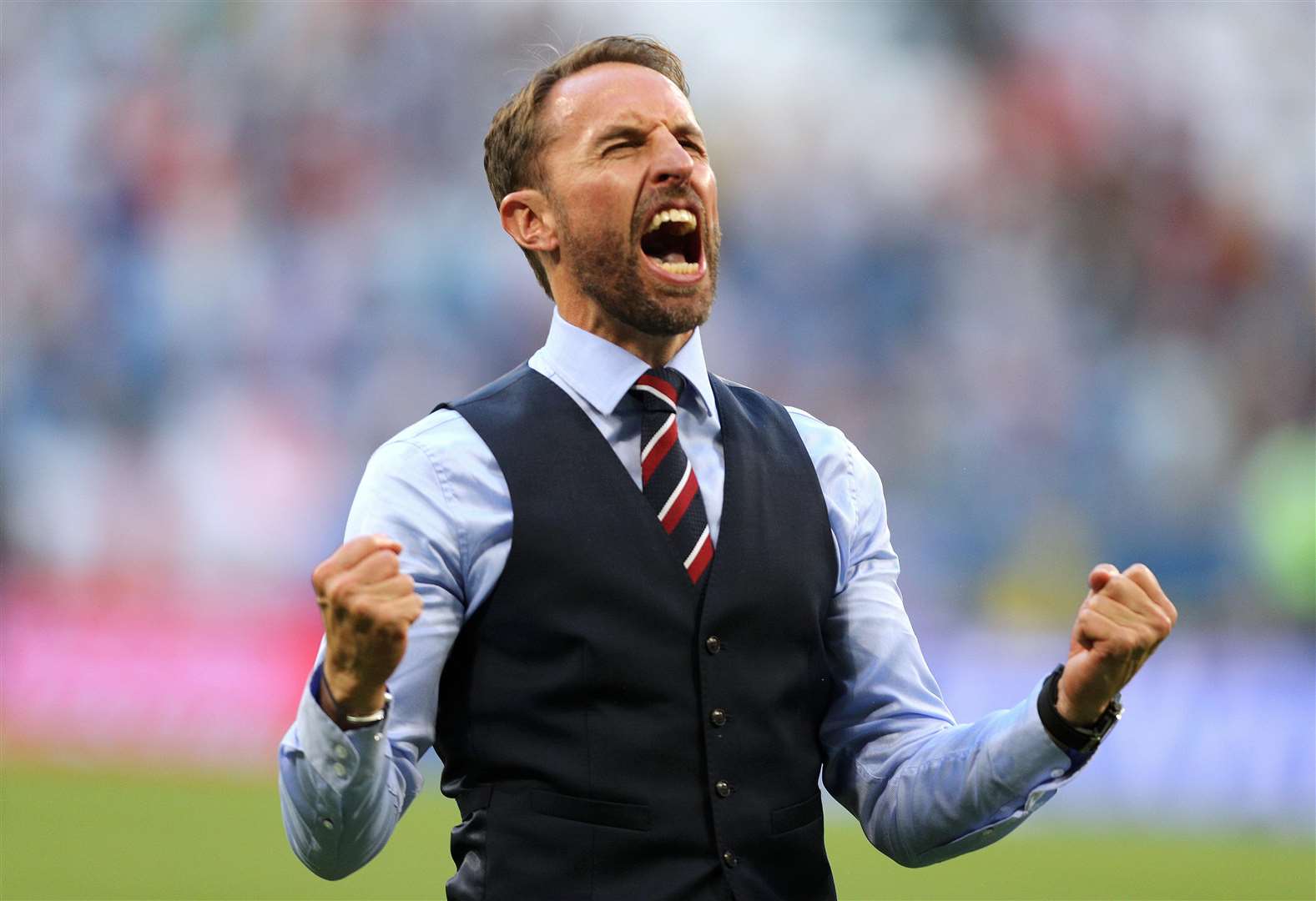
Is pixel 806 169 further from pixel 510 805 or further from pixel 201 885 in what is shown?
pixel 510 805

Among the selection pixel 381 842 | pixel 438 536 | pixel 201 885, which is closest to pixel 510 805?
pixel 381 842

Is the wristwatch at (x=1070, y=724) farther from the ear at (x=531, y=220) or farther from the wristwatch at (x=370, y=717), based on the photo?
the ear at (x=531, y=220)

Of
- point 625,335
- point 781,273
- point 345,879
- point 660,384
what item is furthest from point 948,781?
point 781,273

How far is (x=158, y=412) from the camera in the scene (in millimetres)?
11070

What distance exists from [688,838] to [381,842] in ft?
1.40

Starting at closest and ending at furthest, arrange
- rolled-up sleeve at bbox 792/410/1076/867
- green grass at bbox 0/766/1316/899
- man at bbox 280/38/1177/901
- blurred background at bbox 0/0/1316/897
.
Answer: man at bbox 280/38/1177/901, rolled-up sleeve at bbox 792/410/1076/867, green grass at bbox 0/766/1316/899, blurred background at bbox 0/0/1316/897

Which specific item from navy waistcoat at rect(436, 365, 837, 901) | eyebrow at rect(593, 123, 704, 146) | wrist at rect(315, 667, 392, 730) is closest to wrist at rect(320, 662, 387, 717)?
wrist at rect(315, 667, 392, 730)

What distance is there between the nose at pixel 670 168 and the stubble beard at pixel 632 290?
0.08 meters

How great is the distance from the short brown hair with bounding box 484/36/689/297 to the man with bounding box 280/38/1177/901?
0.23 feet

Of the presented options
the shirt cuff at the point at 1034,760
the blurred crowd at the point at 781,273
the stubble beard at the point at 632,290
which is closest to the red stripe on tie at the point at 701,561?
the stubble beard at the point at 632,290

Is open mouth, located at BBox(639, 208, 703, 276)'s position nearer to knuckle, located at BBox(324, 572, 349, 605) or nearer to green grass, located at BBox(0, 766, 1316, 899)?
knuckle, located at BBox(324, 572, 349, 605)

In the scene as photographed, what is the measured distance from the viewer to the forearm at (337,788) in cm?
222

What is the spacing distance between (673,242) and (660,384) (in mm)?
325

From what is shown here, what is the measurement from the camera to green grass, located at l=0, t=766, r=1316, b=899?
704cm
